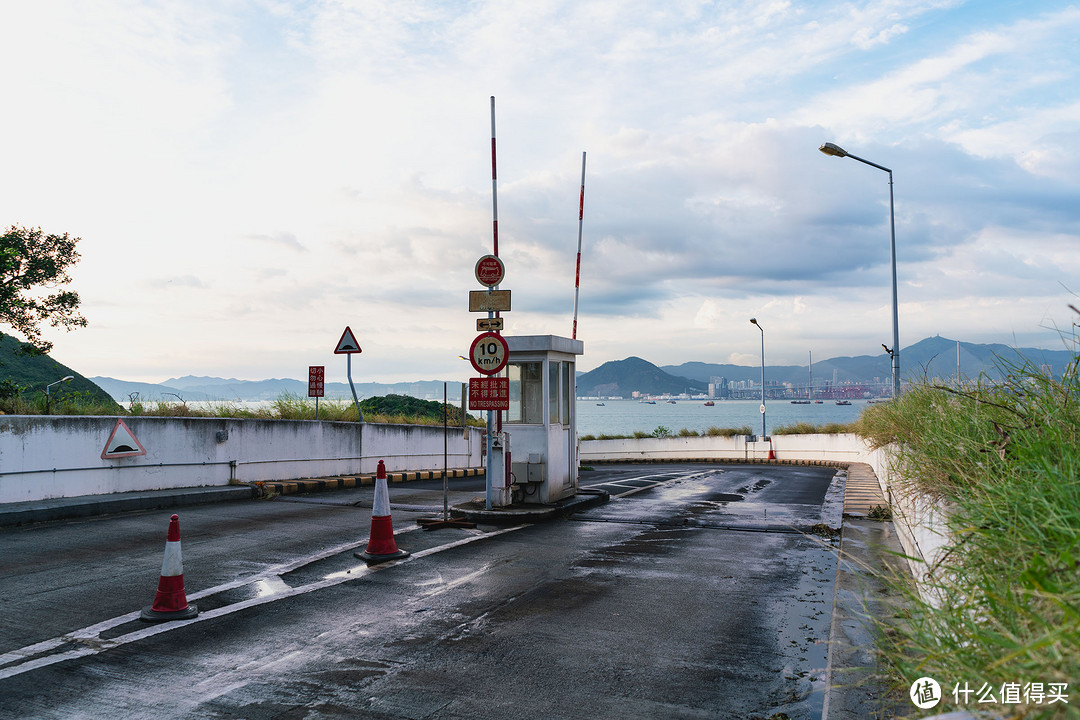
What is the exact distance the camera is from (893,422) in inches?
445

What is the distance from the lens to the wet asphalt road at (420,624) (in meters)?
4.48

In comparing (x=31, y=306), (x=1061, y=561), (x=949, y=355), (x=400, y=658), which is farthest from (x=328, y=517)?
A: (x=31, y=306)

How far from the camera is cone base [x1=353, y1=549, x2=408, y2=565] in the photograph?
27.6 ft

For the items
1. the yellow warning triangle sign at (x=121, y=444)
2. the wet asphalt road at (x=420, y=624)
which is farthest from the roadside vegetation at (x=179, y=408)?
the wet asphalt road at (x=420, y=624)

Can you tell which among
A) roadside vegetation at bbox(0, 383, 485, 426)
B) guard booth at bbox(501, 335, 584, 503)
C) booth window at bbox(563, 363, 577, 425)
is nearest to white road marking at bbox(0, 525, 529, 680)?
roadside vegetation at bbox(0, 383, 485, 426)

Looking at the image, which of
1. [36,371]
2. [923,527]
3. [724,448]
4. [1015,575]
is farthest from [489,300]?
[36,371]

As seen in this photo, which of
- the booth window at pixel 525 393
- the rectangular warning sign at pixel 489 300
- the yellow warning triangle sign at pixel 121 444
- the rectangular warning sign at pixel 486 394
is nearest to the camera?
the rectangular warning sign at pixel 489 300

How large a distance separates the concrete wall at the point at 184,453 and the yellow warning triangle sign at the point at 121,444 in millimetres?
93

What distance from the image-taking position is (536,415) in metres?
13.1

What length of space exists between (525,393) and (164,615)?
775 cm

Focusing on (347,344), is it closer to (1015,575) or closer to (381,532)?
(381,532)

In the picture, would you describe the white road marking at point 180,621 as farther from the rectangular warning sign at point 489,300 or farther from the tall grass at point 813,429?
the tall grass at point 813,429

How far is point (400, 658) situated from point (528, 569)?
10.1ft

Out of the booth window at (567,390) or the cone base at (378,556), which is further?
the booth window at (567,390)
